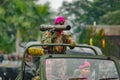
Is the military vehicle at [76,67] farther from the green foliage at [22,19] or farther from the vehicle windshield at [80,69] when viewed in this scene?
the green foliage at [22,19]

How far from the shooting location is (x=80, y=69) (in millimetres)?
7852

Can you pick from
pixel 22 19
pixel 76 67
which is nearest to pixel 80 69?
pixel 76 67

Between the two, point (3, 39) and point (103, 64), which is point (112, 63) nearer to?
point (103, 64)

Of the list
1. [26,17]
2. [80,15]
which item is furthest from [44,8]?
[80,15]

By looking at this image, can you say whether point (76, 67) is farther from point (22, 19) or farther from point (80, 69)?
point (22, 19)

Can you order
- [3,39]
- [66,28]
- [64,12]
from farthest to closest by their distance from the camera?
[64,12] < [3,39] < [66,28]

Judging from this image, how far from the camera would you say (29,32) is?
146 feet

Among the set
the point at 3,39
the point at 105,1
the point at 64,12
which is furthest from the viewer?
the point at 64,12

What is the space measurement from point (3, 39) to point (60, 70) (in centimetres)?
3553

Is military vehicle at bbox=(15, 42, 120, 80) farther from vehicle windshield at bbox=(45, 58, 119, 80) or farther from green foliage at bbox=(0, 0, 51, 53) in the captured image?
green foliage at bbox=(0, 0, 51, 53)

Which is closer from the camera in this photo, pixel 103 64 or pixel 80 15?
pixel 103 64

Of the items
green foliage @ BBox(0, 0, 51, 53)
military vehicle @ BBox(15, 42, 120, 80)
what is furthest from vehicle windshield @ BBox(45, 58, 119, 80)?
green foliage @ BBox(0, 0, 51, 53)

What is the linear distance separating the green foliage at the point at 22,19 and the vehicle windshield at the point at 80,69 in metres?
35.2

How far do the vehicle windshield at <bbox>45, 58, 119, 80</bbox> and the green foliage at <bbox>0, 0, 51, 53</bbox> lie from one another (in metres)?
35.2
